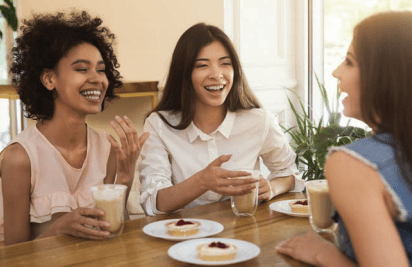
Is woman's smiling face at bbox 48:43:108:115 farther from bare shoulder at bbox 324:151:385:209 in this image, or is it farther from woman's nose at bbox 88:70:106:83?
bare shoulder at bbox 324:151:385:209

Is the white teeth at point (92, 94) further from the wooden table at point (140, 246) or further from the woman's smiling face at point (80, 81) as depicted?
the wooden table at point (140, 246)

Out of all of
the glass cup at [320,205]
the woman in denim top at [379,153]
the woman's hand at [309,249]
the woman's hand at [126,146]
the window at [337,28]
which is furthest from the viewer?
the window at [337,28]

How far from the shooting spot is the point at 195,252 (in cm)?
133

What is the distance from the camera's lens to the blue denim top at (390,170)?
101 cm

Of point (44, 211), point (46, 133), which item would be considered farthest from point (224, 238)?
point (46, 133)

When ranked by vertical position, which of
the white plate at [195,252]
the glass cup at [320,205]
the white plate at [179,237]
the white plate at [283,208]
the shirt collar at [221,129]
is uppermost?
the shirt collar at [221,129]

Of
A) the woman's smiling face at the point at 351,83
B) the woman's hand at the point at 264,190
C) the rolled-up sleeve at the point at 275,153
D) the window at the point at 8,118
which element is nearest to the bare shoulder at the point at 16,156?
the woman's hand at the point at 264,190

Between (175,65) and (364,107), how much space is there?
135 centimetres

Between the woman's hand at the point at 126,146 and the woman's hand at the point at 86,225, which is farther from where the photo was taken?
the woman's hand at the point at 126,146

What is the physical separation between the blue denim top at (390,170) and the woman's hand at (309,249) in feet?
0.61

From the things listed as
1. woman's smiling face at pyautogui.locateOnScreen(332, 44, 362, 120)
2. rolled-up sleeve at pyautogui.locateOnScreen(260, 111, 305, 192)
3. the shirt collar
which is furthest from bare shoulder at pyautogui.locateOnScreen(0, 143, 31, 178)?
woman's smiling face at pyautogui.locateOnScreen(332, 44, 362, 120)

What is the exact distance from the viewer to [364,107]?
1.08m

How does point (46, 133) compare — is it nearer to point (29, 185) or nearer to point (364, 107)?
point (29, 185)

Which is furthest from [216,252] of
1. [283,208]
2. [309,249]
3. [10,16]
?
[10,16]
